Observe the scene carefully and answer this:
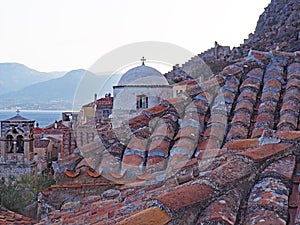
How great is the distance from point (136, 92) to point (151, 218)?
11615 millimetres

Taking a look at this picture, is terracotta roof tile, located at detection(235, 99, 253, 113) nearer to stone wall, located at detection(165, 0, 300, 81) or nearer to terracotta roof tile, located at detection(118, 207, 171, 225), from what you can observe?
terracotta roof tile, located at detection(118, 207, 171, 225)

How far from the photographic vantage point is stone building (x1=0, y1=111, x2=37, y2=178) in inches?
1017

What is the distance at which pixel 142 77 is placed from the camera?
1478cm

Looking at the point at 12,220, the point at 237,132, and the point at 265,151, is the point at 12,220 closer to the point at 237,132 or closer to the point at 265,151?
the point at 237,132

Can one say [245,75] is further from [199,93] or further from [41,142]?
[41,142]

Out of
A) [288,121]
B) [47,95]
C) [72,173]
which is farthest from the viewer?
[47,95]

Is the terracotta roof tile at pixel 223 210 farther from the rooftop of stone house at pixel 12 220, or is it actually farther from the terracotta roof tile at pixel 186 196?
the rooftop of stone house at pixel 12 220

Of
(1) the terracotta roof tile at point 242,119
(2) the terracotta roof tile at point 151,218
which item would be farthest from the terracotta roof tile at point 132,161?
(2) the terracotta roof tile at point 151,218

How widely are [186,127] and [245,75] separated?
130 centimetres

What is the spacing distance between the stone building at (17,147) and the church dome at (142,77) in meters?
12.2

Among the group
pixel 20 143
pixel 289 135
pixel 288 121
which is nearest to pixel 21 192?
pixel 20 143

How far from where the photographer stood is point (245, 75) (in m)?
5.54

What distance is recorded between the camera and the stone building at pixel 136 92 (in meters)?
13.5

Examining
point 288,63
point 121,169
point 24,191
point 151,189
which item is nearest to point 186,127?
point 121,169
